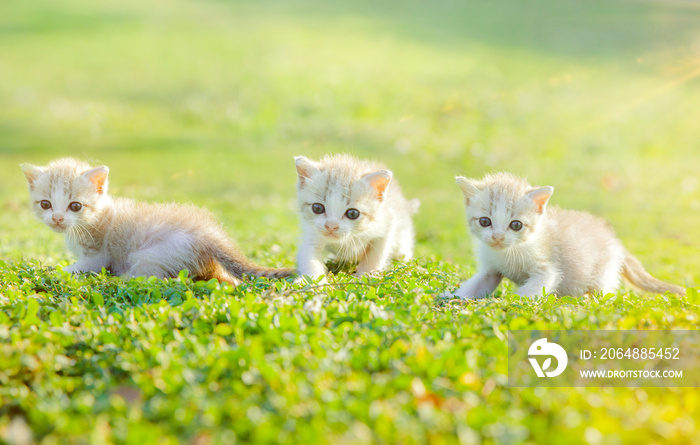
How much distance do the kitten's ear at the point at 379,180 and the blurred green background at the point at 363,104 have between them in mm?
1713

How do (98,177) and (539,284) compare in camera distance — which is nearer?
(539,284)

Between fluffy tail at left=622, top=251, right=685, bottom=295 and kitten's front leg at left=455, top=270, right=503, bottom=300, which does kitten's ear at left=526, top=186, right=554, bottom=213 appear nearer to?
kitten's front leg at left=455, top=270, right=503, bottom=300

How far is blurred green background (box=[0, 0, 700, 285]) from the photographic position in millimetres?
11898

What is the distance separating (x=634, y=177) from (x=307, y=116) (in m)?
8.56

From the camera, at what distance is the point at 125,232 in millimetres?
6223

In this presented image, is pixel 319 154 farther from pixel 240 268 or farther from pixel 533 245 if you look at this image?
pixel 533 245

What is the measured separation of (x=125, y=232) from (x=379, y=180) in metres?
2.57

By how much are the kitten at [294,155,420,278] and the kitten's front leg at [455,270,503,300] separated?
2.90ft

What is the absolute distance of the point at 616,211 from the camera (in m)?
12.0

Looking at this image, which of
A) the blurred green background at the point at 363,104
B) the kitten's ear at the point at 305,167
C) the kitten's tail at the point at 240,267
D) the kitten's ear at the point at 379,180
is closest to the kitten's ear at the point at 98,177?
the kitten's tail at the point at 240,267

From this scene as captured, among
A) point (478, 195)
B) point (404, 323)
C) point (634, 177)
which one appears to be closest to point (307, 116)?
point (634, 177)

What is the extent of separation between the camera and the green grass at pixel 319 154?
3.44 meters

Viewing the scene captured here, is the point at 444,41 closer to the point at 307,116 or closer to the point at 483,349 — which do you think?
the point at 307,116

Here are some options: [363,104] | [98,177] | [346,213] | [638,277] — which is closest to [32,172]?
[98,177]
